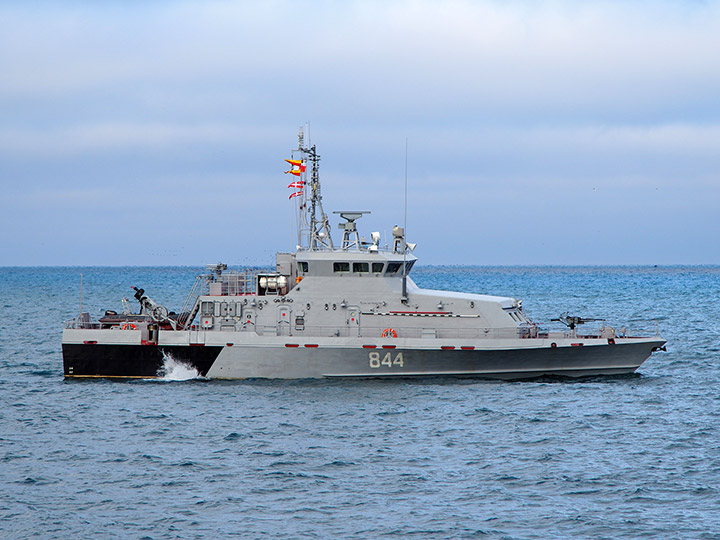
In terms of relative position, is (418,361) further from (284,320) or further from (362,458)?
(362,458)

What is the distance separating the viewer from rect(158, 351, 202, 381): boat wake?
96.6 feet

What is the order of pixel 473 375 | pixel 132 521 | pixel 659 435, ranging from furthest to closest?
pixel 473 375 → pixel 659 435 → pixel 132 521

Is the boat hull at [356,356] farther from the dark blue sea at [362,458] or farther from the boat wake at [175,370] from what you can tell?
the dark blue sea at [362,458]

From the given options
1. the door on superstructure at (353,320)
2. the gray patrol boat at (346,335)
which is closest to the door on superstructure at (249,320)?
the gray patrol boat at (346,335)

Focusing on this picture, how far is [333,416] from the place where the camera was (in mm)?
24422

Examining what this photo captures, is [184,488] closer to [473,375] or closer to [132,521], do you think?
[132,521]

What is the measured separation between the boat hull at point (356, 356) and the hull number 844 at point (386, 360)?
3cm

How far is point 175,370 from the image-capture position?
29547mm

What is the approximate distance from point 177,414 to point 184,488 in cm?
668

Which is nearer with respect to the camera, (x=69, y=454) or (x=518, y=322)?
(x=69, y=454)

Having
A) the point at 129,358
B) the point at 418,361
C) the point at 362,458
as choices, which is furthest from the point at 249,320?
the point at 362,458

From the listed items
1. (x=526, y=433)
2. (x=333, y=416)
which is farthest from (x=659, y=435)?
(x=333, y=416)

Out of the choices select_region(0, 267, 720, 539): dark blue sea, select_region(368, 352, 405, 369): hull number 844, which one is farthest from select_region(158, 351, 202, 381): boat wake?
select_region(368, 352, 405, 369): hull number 844

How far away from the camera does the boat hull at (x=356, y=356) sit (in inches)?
1117
